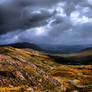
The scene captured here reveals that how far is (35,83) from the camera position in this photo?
72625mm

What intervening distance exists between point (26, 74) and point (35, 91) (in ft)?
64.6

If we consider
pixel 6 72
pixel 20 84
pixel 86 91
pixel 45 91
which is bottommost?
pixel 86 91

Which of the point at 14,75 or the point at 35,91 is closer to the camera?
the point at 35,91

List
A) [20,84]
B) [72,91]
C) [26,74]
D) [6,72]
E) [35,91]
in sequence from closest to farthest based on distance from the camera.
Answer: [35,91] → [20,84] → [6,72] → [26,74] → [72,91]

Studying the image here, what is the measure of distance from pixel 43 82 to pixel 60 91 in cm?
1352

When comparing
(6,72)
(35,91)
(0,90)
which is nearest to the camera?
(0,90)

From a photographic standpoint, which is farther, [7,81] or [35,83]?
[35,83]

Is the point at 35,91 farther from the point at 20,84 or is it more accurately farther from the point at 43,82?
the point at 43,82

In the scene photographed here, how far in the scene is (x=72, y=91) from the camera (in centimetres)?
8344

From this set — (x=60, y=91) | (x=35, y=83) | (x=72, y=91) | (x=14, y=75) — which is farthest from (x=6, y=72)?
(x=72, y=91)

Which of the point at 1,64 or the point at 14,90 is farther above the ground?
the point at 1,64

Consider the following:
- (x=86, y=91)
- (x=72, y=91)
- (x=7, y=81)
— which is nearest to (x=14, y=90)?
(x=7, y=81)

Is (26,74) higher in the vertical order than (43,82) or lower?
higher

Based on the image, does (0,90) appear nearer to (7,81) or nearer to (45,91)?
(7,81)
